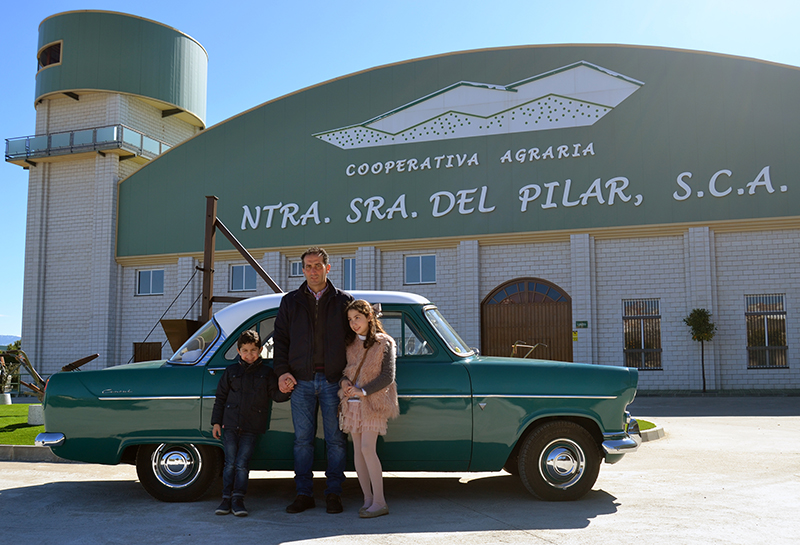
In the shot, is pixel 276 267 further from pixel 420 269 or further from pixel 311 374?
pixel 311 374

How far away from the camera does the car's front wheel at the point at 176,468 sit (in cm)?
595

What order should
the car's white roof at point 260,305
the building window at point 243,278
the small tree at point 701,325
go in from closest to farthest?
the car's white roof at point 260,305, the small tree at point 701,325, the building window at point 243,278

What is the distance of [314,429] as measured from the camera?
5621 millimetres

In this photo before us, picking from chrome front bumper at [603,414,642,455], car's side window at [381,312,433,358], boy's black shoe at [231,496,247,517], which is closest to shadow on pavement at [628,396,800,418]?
chrome front bumper at [603,414,642,455]

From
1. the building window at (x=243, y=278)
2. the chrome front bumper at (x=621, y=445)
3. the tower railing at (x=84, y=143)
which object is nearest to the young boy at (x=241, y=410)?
the chrome front bumper at (x=621, y=445)

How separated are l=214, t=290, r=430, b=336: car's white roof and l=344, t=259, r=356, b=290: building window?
18447 millimetres

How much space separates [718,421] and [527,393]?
888 cm

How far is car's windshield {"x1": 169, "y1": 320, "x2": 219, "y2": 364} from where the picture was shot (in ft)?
20.0

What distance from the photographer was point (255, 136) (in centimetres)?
2628

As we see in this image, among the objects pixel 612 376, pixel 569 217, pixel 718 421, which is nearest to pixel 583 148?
pixel 569 217

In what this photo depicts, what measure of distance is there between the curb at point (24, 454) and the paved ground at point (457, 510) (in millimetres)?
612

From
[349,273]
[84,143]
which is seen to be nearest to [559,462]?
[349,273]

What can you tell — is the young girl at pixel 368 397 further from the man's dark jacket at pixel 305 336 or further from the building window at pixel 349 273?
the building window at pixel 349 273

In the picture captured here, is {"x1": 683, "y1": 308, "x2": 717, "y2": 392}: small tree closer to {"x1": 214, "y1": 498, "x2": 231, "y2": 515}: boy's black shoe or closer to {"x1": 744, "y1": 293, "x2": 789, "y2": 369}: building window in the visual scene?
{"x1": 744, "y1": 293, "x2": 789, "y2": 369}: building window
